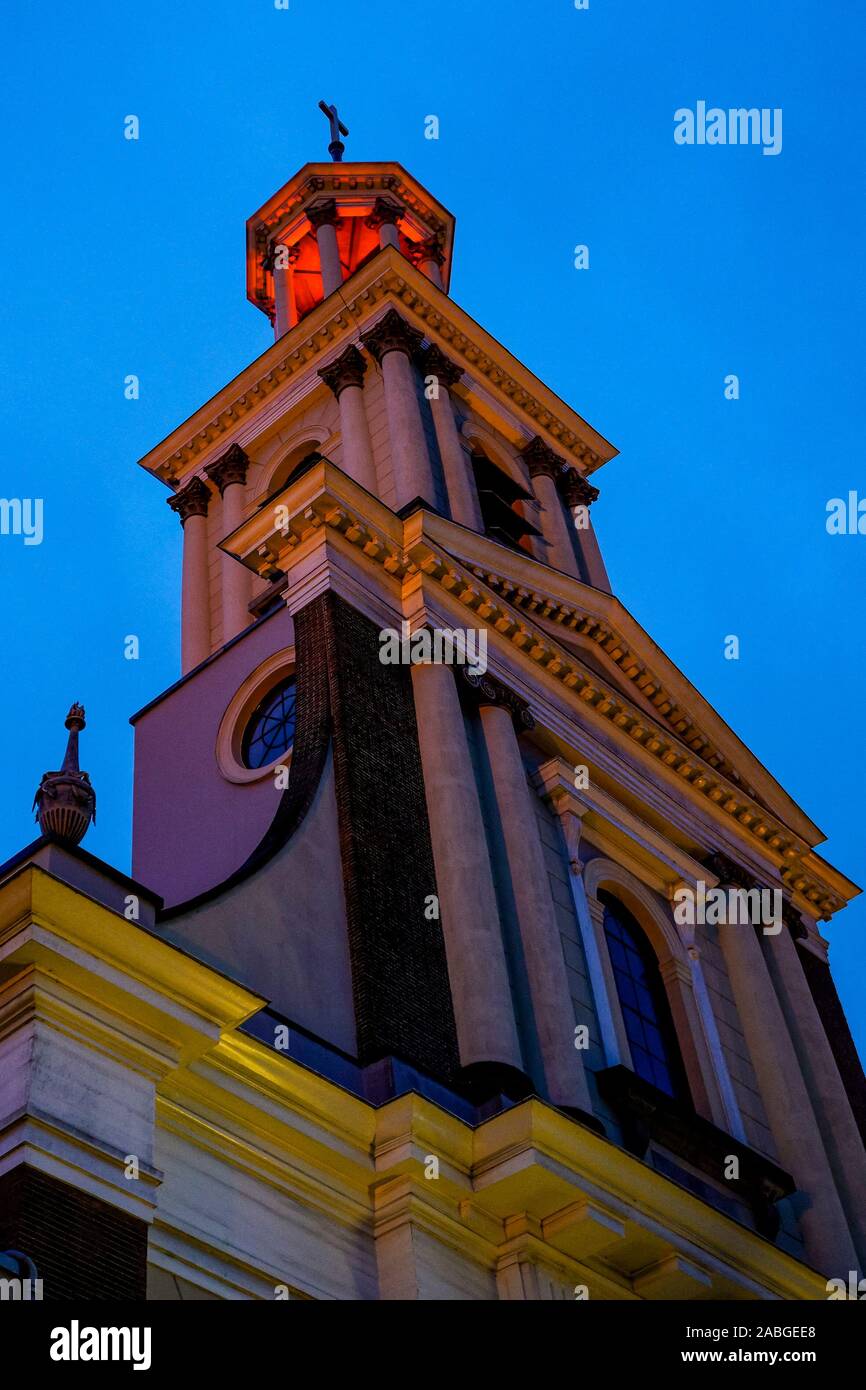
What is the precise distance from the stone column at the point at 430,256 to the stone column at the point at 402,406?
6.87 meters

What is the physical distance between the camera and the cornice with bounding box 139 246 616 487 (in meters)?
31.4

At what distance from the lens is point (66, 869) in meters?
14.2

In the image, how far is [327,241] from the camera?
3644 centimetres

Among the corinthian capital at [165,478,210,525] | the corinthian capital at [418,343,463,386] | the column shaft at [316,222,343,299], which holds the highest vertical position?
the column shaft at [316,222,343,299]

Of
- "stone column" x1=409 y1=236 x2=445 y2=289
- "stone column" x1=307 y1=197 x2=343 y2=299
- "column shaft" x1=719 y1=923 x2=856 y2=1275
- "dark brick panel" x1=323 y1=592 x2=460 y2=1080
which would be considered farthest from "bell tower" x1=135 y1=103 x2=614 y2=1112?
"column shaft" x1=719 y1=923 x2=856 y2=1275

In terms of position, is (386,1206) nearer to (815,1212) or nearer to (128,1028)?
(128,1028)

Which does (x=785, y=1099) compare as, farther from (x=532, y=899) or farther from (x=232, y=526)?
(x=232, y=526)

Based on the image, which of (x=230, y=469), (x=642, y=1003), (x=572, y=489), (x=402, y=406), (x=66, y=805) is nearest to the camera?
(x=66, y=805)

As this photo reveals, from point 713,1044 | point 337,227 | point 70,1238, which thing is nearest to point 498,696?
point 713,1044

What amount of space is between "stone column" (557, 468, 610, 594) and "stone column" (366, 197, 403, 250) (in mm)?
6766

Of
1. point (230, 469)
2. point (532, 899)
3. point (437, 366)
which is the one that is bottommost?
point (532, 899)

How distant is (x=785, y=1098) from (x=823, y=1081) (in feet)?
4.42

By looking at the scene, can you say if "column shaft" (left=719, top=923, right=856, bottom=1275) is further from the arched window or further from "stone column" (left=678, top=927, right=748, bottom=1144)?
the arched window
